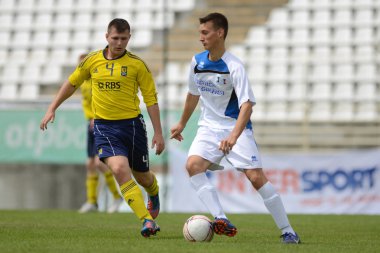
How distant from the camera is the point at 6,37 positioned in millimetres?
23125

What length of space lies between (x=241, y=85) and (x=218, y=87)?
27cm

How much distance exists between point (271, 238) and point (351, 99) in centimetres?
1124

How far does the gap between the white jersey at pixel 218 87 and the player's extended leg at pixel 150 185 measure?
118 centimetres

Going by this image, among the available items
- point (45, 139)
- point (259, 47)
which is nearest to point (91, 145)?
point (45, 139)

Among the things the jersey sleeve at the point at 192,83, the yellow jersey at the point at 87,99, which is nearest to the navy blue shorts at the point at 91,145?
the yellow jersey at the point at 87,99

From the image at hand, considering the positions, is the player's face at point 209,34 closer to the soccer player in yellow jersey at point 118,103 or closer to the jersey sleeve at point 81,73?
the soccer player in yellow jersey at point 118,103

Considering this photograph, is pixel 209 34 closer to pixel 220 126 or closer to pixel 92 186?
pixel 220 126

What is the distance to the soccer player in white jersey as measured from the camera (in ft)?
21.2

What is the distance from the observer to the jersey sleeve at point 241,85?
638cm

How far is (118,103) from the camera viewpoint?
712cm

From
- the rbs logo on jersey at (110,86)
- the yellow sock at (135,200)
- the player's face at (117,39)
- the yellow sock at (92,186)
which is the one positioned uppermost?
the player's face at (117,39)

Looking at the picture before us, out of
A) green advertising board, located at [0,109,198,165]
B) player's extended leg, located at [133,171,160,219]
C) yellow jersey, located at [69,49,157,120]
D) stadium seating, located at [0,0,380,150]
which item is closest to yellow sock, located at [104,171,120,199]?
green advertising board, located at [0,109,198,165]

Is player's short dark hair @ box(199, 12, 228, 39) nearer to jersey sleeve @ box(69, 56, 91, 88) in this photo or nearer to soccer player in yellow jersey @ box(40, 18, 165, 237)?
soccer player in yellow jersey @ box(40, 18, 165, 237)

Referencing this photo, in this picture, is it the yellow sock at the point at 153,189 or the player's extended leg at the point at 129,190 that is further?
the yellow sock at the point at 153,189
